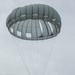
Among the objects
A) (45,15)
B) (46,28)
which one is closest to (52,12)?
(45,15)

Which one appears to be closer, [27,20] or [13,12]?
[13,12]

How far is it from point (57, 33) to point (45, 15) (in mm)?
3066

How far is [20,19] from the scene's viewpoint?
31.2 meters

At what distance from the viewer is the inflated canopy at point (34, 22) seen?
102ft

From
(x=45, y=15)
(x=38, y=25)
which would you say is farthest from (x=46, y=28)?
(x=45, y=15)

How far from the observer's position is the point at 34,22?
3419 centimetres

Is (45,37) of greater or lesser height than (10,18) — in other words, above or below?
below

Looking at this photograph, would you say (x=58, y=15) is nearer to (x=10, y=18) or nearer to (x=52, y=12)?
(x=52, y=12)

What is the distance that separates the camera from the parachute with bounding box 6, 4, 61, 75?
3094 cm

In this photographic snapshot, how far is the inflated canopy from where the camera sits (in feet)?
102

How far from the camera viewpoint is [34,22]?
3419 cm

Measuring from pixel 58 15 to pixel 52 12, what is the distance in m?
1.01

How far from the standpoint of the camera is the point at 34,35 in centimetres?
3394

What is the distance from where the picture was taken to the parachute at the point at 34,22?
1218 inches
